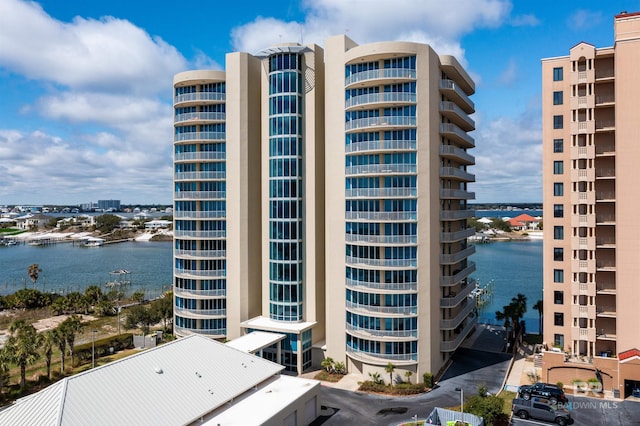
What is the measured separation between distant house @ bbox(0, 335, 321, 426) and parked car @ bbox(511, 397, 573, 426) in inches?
585

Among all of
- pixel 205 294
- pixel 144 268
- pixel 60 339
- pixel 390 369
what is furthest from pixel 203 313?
pixel 144 268

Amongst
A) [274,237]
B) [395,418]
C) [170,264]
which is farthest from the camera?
[170,264]

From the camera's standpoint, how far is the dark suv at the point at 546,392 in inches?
1371

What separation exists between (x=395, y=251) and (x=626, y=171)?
20.5m

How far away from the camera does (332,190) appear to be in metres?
43.3

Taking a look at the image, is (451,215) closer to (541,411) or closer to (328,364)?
(328,364)

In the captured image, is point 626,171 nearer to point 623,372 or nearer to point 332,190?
point 623,372

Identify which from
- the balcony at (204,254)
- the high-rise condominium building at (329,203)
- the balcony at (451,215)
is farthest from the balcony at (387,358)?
the balcony at (204,254)

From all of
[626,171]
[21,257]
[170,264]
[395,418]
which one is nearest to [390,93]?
[626,171]

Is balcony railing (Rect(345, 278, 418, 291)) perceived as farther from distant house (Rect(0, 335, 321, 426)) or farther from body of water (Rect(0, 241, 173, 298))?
body of water (Rect(0, 241, 173, 298))

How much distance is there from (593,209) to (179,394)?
36.9 m

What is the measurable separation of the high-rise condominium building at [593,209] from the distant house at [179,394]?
23695mm

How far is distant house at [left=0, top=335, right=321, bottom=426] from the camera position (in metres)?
26.0

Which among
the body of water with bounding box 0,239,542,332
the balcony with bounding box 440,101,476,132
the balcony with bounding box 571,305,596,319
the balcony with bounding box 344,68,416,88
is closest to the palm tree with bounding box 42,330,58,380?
the balcony with bounding box 344,68,416,88
